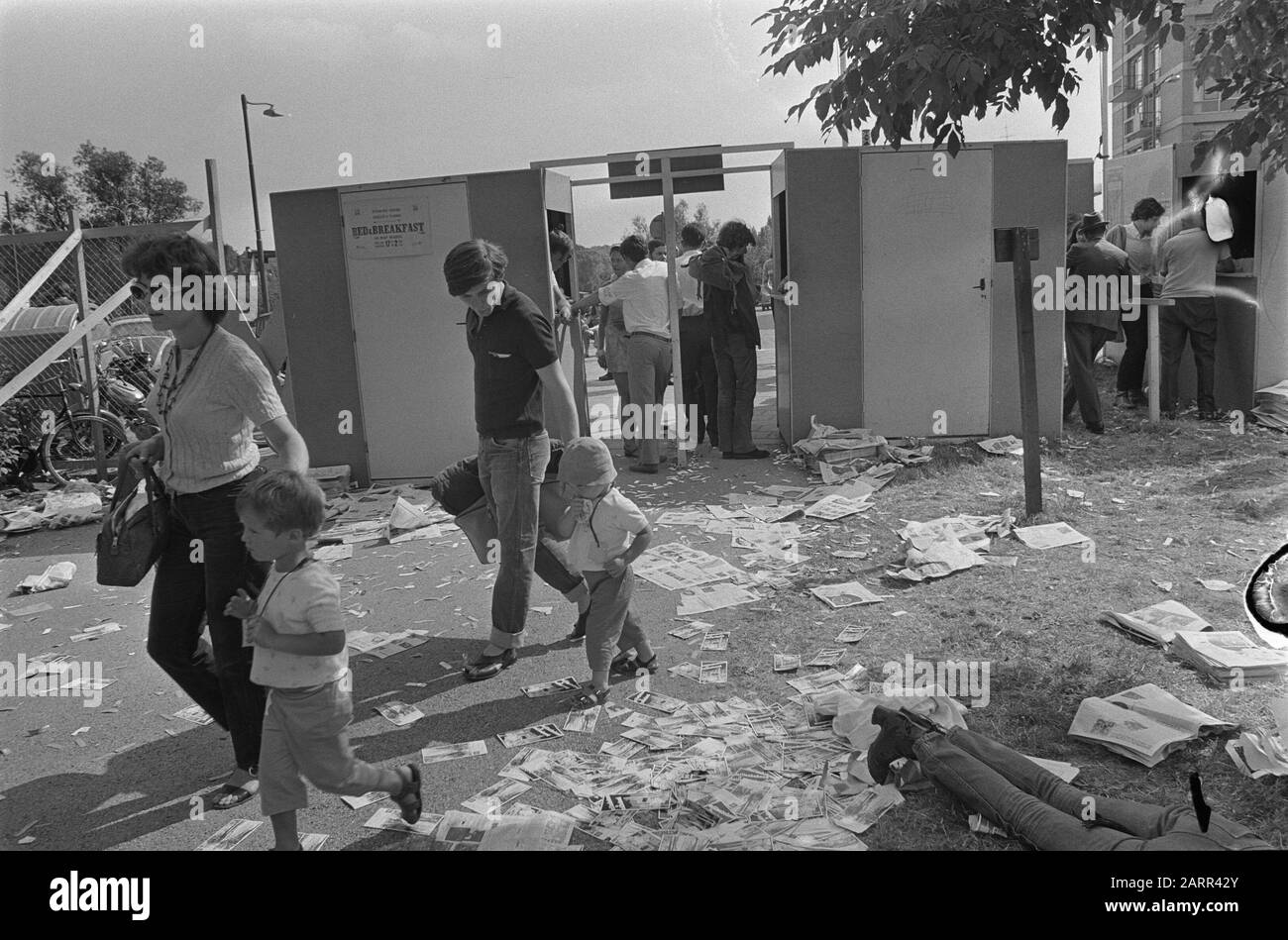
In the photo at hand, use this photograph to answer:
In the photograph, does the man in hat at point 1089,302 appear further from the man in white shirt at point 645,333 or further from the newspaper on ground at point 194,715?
the newspaper on ground at point 194,715

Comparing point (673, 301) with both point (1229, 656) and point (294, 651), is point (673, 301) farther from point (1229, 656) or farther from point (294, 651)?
point (294, 651)

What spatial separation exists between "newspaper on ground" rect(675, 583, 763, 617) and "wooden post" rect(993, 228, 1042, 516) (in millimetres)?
2431

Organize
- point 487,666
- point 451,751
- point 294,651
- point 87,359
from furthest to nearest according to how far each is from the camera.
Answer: point 87,359 → point 487,666 → point 451,751 → point 294,651

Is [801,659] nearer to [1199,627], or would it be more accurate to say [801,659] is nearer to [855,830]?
[855,830]

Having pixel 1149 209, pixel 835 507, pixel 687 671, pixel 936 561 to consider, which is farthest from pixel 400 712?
pixel 1149 209

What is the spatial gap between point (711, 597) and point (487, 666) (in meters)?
1.49

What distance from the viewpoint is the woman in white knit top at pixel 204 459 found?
3457 millimetres

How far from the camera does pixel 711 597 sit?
5777 millimetres

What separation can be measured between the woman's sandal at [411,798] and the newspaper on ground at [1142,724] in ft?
8.02

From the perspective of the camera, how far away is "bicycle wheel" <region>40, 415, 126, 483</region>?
1016 cm

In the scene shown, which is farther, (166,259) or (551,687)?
(551,687)

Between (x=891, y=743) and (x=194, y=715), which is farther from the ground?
(x=891, y=743)

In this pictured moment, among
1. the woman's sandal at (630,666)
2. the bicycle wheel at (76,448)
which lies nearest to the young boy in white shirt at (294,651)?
the woman's sandal at (630,666)

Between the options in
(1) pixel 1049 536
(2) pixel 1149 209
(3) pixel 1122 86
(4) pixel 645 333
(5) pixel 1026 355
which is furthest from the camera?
(3) pixel 1122 86
